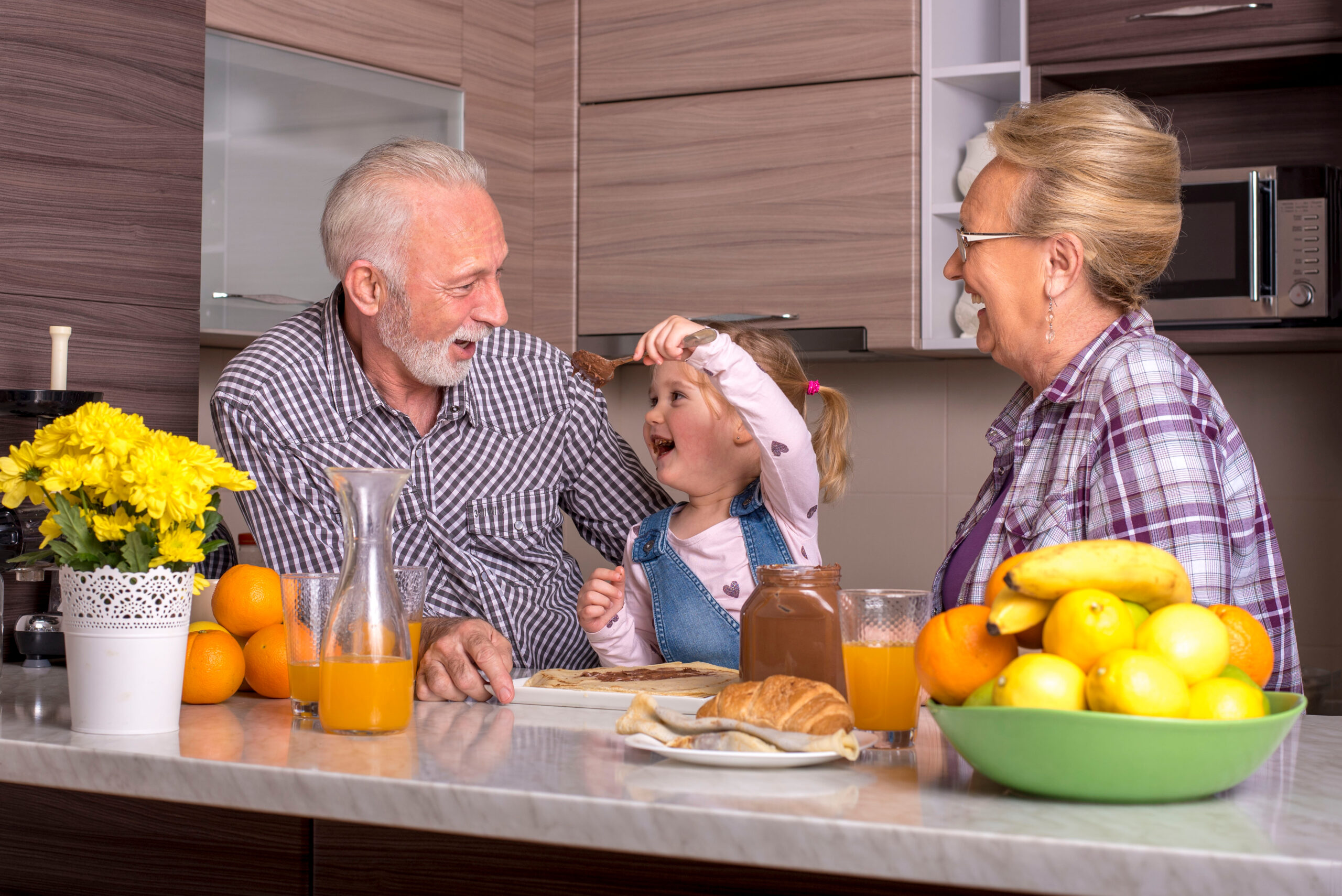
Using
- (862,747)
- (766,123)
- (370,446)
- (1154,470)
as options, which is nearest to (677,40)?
(766,123)

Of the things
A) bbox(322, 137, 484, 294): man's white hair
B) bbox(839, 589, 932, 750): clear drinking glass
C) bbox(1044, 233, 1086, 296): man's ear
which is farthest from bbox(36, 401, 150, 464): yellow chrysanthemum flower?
bbox(1044, 233, 1086, 296): man's ear

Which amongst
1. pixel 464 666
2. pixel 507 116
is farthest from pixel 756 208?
pixel 464 666

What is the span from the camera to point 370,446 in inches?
74.6

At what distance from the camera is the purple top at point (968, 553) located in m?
1.62

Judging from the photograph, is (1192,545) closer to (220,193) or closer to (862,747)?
(862,747)

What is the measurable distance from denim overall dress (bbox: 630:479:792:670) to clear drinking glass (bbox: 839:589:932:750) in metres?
0.71

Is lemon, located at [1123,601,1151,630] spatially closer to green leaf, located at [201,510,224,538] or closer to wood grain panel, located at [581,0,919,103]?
green leaf, located at [201,510,224,538]

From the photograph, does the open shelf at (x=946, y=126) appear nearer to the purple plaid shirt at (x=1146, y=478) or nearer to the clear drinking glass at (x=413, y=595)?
the purple plaid shirt at (x=1146, y=478)

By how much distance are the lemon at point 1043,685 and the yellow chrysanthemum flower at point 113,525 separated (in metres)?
0.73

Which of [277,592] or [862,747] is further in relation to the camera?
[277,592]

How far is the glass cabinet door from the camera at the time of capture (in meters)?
2.55

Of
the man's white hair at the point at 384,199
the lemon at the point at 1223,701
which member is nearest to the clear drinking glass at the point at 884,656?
Result: the lemon at the point at 1223,701

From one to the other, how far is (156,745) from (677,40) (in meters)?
2.21

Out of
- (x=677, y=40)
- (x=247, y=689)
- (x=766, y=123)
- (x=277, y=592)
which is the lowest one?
(x=247, y=689)
